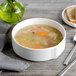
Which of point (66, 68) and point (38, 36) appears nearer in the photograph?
point (66, 68)

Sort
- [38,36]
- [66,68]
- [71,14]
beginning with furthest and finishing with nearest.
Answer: [71,14] < [38,36] < [66,68]

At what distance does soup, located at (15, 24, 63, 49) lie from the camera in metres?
1.67

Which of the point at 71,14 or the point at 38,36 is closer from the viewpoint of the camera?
the point at 38,36

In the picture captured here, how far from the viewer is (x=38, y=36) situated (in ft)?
5.69

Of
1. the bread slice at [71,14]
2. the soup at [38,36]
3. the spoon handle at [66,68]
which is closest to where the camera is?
the spoon handle at [66,68]

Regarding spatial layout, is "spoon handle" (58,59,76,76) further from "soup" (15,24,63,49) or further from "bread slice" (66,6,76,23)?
"bread slice" (66,6,76,23)

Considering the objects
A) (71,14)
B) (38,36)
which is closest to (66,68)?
(38,36)

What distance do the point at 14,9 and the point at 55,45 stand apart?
0.50 m

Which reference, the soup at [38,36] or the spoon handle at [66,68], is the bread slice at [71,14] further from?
the spoon handle at [66,68]

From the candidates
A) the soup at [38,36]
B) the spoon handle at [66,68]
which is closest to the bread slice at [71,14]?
the soup at [38,36]

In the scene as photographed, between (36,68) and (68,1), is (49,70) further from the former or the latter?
(68,1)

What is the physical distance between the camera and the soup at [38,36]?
5.47 ft

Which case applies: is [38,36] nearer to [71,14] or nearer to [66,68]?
[66,68]

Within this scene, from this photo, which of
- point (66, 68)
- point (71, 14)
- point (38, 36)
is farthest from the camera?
point (71, 14)
